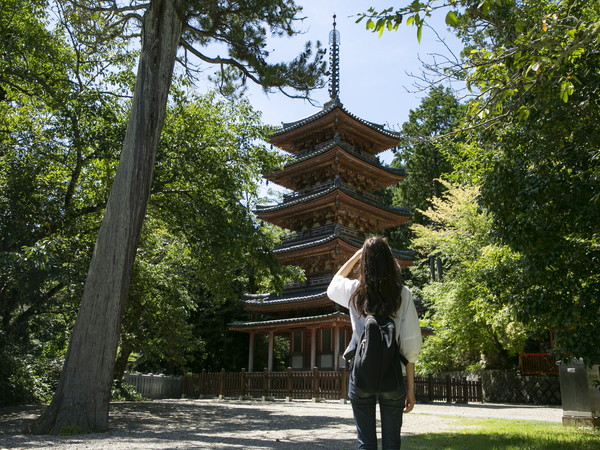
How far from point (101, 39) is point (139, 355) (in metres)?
18.6

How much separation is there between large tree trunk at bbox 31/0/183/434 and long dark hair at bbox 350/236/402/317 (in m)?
6.87

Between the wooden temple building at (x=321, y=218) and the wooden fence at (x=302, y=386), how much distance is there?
142 centimetres

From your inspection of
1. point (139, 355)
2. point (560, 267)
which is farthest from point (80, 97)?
point (139, 355)

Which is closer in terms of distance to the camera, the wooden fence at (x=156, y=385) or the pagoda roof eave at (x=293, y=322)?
the pagoda roof eave at (x=293, y=322)

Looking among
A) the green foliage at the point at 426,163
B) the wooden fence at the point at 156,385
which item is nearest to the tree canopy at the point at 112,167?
the wooden fence at the point at 156,385

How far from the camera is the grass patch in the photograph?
6183 mm

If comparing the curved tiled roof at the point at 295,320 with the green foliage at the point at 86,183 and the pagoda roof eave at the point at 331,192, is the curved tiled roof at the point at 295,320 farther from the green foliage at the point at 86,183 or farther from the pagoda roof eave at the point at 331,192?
the green foliage at the point at 86,183

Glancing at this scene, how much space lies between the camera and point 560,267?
6.86m

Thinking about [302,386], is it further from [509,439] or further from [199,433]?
[509,439]

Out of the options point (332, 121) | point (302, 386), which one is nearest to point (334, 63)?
point (332, 121)

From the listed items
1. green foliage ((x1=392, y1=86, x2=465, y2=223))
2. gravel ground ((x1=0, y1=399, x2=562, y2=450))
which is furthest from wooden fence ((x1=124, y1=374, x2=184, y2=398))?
green foliage ((x1=392, y1=86, x2=465, y2=223))

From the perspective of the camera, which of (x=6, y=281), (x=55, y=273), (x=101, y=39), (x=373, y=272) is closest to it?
(x=373, y=272)

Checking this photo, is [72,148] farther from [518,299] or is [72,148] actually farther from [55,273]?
[518,299]

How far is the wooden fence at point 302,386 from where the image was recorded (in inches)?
712
